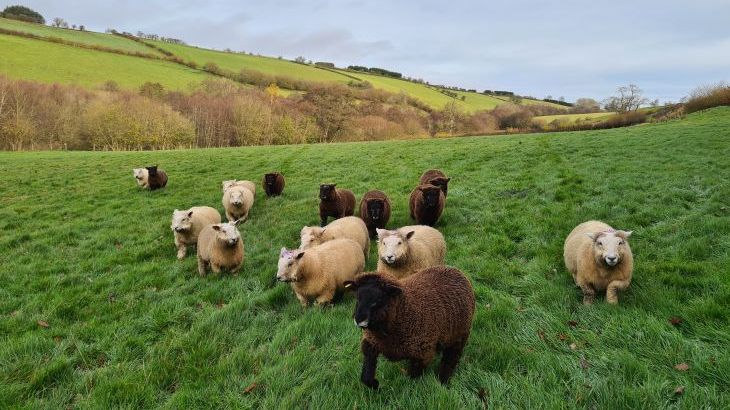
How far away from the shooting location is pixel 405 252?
616cm

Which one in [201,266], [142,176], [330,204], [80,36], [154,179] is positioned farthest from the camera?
[80,36]

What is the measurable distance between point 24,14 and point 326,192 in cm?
13118

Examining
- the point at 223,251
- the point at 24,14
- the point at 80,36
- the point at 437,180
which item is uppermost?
the point at 24,14

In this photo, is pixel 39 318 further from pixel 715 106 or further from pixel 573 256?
pixel 715 106

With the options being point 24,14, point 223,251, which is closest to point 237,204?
point 223,251

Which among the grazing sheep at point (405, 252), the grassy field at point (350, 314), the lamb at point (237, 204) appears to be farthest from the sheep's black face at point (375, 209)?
the lamb at point (237, 204)

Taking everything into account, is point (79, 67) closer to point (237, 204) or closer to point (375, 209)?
point (237, 204)

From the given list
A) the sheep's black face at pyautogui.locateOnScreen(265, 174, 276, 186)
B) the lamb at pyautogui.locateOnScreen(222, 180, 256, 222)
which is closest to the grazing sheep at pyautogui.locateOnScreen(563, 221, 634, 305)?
the lamb at pyautogui.locateOnScreen(222, 180, 256, 222)

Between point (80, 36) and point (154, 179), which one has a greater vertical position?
point (80, 36)

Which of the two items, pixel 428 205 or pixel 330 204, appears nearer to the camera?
pixel 428 205

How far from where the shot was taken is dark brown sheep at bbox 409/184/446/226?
9805 millimetres

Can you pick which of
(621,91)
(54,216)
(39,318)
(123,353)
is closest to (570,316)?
(123,353)

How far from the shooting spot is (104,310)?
622 cm

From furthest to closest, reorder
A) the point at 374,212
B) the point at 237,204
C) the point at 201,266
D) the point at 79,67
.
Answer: the point at 79,67 < the point at 237,204 < the point at 374,212 < the point at 201,266
